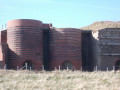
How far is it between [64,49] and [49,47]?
7.11 ft

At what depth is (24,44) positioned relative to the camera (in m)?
29.0

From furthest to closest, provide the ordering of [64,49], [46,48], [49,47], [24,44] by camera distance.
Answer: [46,48]
[49,47]
[64,49]
[24,44]

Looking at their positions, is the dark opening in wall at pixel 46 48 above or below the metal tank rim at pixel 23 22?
below

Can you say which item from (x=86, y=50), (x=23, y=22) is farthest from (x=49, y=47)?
(x=86, y=50)

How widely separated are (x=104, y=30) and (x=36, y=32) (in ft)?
29.5

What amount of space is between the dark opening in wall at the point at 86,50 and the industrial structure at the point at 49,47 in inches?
62.5

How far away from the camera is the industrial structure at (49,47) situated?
29.0 metres

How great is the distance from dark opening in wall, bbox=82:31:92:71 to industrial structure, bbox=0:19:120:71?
1586 mm

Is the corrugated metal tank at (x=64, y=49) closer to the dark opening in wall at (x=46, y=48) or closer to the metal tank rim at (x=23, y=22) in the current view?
the dark opening in wall at (x=46, y=48)

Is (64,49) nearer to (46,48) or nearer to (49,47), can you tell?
(49,47)

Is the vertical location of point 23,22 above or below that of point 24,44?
above

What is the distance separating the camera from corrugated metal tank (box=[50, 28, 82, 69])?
29.9m

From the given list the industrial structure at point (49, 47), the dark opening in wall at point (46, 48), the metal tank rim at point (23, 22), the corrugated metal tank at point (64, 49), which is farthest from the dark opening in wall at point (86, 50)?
the metal tank rim at point (23, 22)

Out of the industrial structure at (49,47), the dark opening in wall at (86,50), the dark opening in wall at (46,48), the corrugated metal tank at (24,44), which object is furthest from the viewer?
the dark opening in wall at (86,50)
